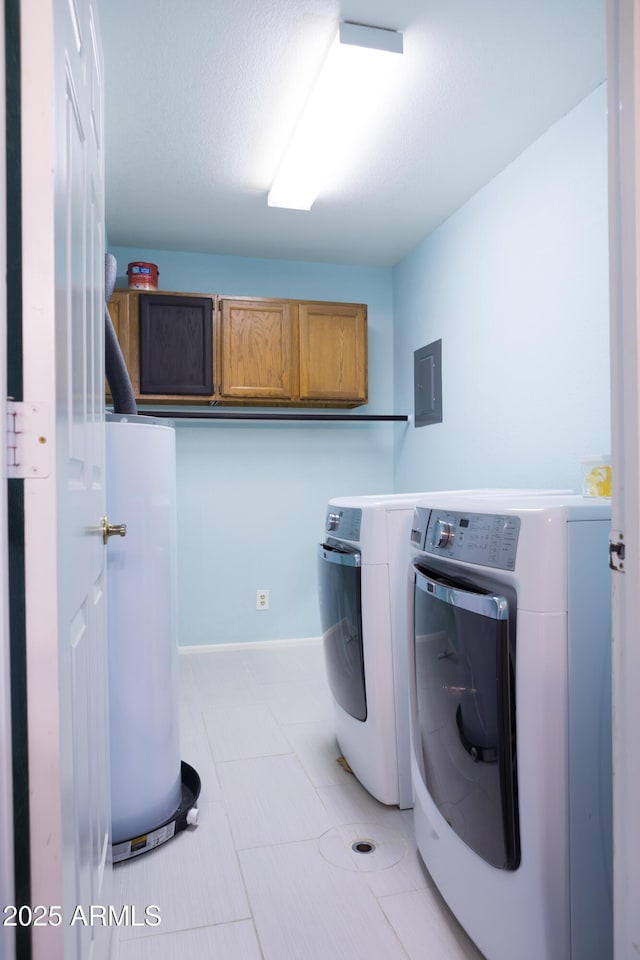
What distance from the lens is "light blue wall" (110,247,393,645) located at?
3.99m

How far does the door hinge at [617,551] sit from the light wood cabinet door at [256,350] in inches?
114

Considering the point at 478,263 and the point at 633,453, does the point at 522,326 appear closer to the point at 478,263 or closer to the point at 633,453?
the point at 478,263

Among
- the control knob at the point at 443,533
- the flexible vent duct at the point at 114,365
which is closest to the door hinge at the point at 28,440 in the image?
the control knob at the point at 443,533

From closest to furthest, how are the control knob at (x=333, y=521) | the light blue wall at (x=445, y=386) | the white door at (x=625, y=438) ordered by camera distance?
the white door at (x=625, y=438) < the control knob at (x=333, y=521) < the light blue wall at (x=445, y=386)

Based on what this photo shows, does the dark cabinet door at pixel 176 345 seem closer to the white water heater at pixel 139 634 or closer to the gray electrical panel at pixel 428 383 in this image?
the gray electrical panel at pixel 428 383

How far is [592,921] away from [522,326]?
2239mm

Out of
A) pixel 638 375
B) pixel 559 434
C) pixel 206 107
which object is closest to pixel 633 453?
pixel 638 375

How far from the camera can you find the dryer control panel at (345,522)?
2150 millimetres

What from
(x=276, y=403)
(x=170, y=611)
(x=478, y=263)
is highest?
(x=478, y=263)

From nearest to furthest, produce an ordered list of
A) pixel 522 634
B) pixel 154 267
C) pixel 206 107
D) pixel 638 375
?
pixel 638 375, pixel 522 634, pixel 206 107, pixel 154 267

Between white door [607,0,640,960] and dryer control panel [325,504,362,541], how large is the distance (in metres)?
1.14

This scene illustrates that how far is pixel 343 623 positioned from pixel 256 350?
6.77ft

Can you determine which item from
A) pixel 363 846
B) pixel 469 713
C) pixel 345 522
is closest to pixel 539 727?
pixel 469 713

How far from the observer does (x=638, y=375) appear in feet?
3.28
